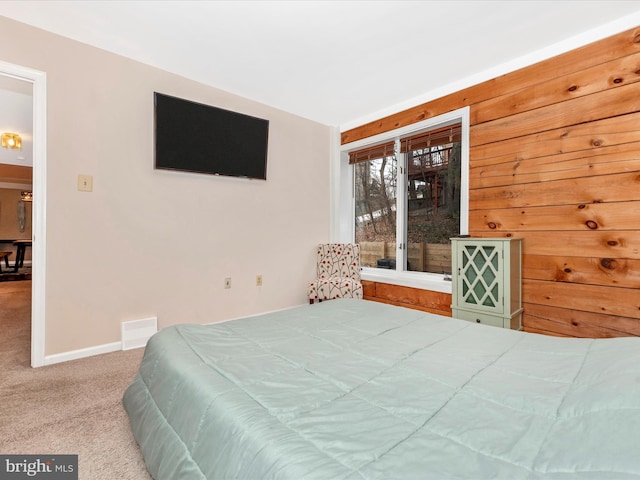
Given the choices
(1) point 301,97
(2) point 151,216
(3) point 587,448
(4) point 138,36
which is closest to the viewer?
(3) point 587,448

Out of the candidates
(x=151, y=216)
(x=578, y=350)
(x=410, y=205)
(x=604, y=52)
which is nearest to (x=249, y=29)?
(x=151, y=216)

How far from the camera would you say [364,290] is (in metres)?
3.92

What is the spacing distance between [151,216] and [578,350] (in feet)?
9.92

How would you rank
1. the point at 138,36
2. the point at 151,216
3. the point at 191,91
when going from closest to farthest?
the point at 138,36 < the point at 151,216 < the point at 191,91

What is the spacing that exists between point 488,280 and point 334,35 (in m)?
2.25

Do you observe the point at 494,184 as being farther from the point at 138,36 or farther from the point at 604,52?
the point at 138,36

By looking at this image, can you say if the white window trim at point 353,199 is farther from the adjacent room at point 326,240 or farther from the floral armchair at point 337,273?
the floral armchair at point 337,273

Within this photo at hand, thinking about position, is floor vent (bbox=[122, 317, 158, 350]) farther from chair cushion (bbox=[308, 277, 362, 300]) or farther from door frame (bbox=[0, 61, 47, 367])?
chair cushion (bbox=[308, 277, 362, 300])

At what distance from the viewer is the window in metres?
3.20

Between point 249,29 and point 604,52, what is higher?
point 249,29

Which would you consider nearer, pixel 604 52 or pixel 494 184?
pixel 604 52

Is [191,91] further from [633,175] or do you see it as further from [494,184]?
[633,175]

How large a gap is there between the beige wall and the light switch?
0.13ft

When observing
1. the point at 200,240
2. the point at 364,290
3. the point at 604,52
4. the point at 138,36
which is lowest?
the point at 364,290
